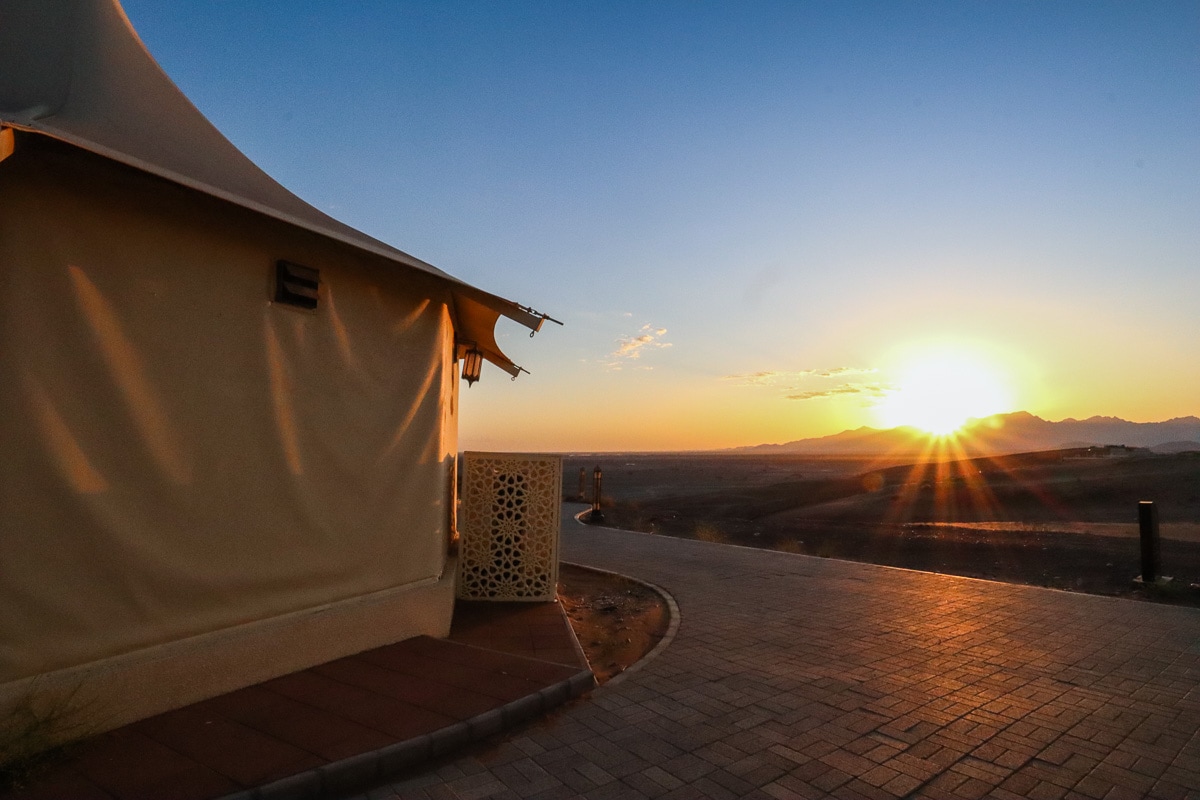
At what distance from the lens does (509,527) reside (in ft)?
25.0

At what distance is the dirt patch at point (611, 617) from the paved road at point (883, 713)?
0.33 metres

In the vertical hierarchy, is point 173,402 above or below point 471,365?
below

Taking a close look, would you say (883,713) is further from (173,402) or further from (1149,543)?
(1149,543)

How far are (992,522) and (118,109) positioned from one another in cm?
2078

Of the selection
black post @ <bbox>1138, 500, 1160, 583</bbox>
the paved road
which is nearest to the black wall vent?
the paved road

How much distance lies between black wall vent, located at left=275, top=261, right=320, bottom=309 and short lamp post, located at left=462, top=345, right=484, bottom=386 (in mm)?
5455

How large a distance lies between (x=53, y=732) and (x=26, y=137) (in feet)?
10.4

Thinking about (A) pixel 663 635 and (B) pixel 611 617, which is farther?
(B) pixel 611 617

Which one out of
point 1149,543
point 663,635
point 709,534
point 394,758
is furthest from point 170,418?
point 709,534

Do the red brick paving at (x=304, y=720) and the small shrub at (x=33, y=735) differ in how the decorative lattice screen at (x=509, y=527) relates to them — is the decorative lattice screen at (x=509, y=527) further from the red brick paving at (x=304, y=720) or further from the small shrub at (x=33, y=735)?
the small shrub at (x=33, y=735)

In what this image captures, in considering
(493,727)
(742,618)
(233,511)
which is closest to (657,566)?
(742,618)

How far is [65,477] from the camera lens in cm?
365

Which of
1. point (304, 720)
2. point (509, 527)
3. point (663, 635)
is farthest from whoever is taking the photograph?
point (509, 527)

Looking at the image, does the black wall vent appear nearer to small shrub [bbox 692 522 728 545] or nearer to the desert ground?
the desert ground
